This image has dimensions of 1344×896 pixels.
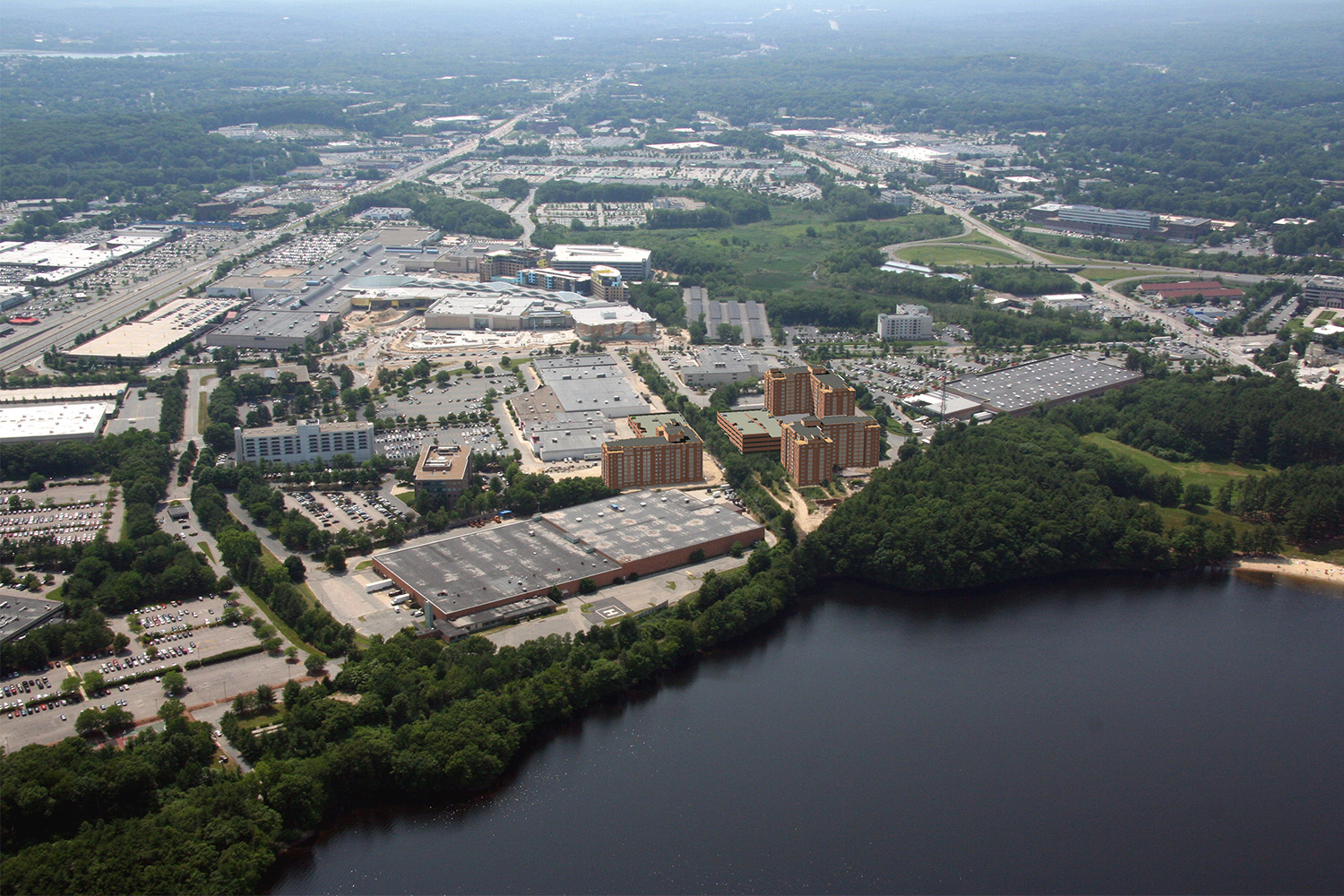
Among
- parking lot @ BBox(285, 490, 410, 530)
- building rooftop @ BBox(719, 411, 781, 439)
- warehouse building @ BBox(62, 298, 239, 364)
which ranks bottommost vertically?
parking lot @ BBox(285, 490, 410, 530)

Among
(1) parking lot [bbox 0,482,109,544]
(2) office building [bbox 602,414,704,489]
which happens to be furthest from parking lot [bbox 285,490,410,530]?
(2) office building [bbox 602,414,704,489]

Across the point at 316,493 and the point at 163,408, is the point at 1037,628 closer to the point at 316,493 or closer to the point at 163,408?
the point at 316,493

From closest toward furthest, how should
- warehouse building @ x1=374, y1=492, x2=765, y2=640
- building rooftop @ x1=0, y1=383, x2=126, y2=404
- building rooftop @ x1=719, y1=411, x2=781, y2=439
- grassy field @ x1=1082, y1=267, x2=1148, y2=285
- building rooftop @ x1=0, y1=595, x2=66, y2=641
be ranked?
building rooftop @ x1=0, y1=595, x2=66, y2=641 < warehouse building @ x1=374, y1=492, x2=765, y2=640 < building rooftop @ x1=719, y1=411, x2=781, y2=439 < building rooftop @ x1=0, y1=383, x2=126, y2=404 < grassy field @ x1=1082, y1=267, x2=1148, y2=285

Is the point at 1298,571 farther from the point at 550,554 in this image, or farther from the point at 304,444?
the point at 304,444

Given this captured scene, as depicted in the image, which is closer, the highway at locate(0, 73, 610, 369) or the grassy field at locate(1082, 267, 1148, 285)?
the highway at locate(0, 73, 610, 369)

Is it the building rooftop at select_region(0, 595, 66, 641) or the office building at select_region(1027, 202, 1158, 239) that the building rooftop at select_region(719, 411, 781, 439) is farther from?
the office building at select_region(1027, 202, 1158, 239)

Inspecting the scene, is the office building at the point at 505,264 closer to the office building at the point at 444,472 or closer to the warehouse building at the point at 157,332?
the warehouse building at the point at 157,332
